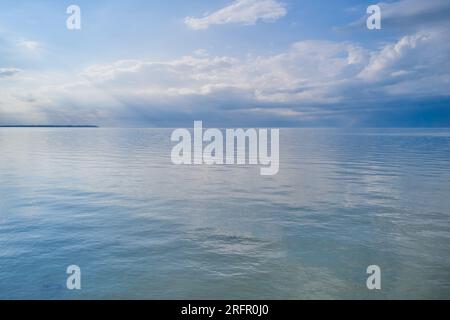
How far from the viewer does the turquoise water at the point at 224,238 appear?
12672mm

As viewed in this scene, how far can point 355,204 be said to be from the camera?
24.7 metres

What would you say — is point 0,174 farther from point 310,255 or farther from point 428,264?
point 428,264

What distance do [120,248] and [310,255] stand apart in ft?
29.2

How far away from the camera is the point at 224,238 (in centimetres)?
1772

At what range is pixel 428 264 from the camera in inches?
565

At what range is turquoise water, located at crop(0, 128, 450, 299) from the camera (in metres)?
12.7
